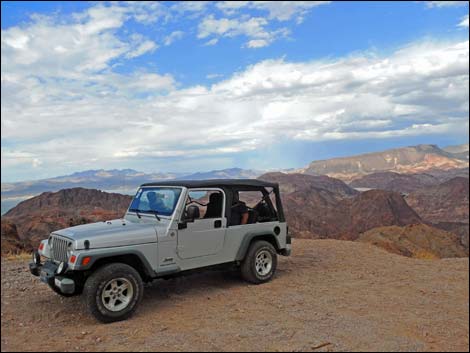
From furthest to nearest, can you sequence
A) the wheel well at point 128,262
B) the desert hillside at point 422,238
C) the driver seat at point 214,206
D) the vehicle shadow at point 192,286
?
the desert hillside at point 422,238
the driver seat at point 214,206
the vehicle shadow at point 192,286
the wheel well at point 128,262

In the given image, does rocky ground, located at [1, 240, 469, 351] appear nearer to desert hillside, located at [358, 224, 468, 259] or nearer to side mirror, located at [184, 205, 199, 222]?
side mirror, located at [184, 205, 199, 222]

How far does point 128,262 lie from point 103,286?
2.21 ft

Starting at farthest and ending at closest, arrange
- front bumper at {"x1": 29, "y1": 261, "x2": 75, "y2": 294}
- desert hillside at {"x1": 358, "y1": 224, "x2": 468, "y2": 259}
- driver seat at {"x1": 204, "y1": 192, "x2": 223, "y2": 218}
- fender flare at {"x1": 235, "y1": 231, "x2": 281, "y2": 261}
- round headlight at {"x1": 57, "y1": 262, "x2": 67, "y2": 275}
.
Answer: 1. desert hillside at {"x1": 358, "y1": 224, "x2": 468, "y2": 259}
2. fender flare at {"x1": 235, "y1": 231, "x2": 281, "y2": 261}
3. driver seat at {"x1": 204, "y1": 192, "x2": 223, "y2": 218}
4. round headlight at {"x1": 57, "y1": 262, "x2": 67, "y2": 275}
5. front bumper at {"x1": 29, "y1": 261, "x2": 75, "y2": 294}

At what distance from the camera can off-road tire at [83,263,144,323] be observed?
5727 millimetres

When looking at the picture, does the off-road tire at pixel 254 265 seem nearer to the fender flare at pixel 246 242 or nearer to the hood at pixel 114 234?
the fender flare at pixel 246 242

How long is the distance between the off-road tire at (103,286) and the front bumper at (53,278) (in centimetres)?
22

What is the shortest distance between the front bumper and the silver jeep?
0.01 metres

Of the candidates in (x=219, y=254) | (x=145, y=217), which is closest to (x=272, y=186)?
(x=219, y=254)

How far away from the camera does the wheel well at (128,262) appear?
6.08 m

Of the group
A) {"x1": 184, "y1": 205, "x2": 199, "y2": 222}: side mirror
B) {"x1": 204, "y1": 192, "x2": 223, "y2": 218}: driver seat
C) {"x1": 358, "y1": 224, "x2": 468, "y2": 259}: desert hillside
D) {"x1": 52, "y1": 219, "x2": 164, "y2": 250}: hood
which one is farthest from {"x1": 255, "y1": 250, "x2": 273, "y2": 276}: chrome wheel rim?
{"x1": 358, "y1": 224, "x2": 468, "y2": 259}: desert hillside

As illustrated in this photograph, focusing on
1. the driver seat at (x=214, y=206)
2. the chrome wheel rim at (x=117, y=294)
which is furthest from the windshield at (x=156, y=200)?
the chrome wheel rim at (x=117, y=294)

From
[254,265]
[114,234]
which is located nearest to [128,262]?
[114,234]

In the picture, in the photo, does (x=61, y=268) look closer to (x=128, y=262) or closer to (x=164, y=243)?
(x=128, y=262)

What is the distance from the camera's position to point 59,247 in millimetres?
6266
